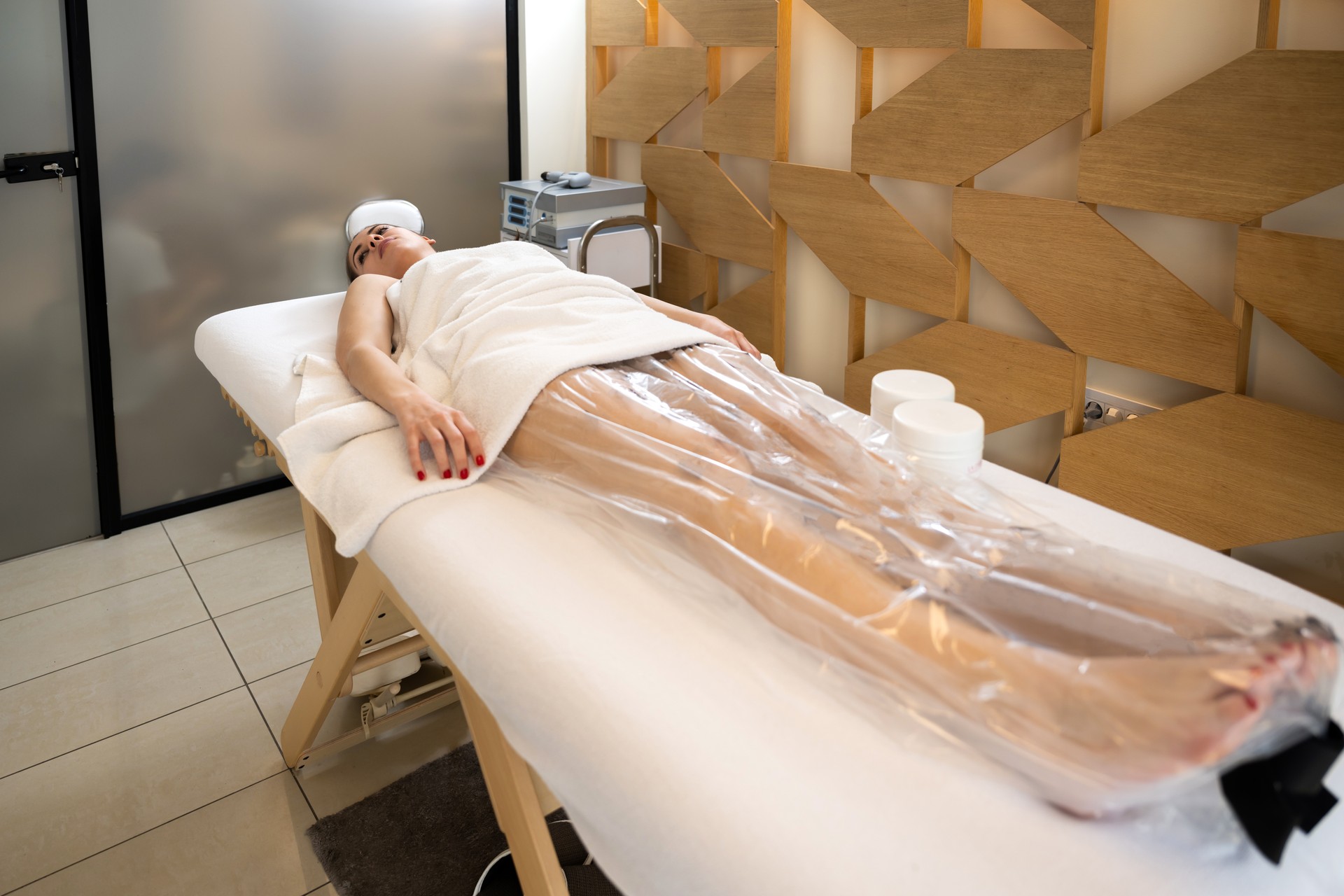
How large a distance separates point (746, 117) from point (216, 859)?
6.93 ft

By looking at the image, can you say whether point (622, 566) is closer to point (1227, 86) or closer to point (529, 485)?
point (529, 485)

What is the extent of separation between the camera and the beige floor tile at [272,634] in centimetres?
207

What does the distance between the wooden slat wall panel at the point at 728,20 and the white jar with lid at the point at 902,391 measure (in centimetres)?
130

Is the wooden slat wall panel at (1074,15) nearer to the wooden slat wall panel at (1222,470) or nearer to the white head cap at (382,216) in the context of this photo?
the wooden slat wall panel at (1222,470)

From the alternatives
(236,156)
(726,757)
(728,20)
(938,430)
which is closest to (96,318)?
(236,156)

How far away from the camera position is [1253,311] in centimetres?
167

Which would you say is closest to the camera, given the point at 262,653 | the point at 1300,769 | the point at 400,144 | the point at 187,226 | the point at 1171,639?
the point at 1300,769

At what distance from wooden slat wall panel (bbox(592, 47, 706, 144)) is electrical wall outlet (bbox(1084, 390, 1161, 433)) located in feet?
4.71

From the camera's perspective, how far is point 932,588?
93cm

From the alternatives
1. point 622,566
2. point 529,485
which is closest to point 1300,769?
point 622,566

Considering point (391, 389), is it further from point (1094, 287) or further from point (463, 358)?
point (1094, 287)

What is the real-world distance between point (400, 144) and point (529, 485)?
2002 mm

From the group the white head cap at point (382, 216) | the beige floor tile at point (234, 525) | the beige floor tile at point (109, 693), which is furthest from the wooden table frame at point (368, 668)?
the white head cap at point (382, 216)

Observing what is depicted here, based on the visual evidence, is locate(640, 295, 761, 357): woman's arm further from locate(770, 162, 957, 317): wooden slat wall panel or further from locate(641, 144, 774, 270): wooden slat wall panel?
locate(641, 144, 774, 270): wooden slat wall panel
